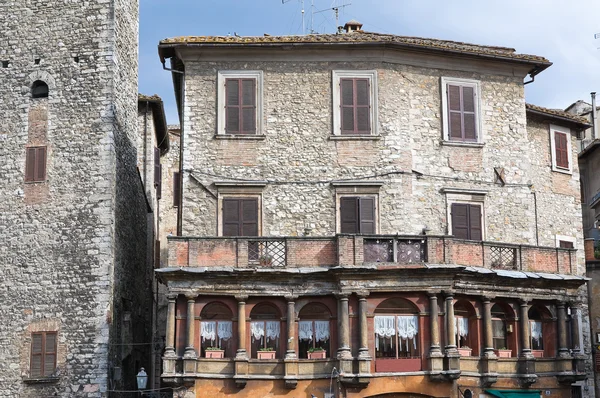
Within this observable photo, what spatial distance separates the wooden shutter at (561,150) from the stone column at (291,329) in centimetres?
1310

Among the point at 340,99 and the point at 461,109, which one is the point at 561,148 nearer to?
the point at 461,109

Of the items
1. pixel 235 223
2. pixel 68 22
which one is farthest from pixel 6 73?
pixel 235 223

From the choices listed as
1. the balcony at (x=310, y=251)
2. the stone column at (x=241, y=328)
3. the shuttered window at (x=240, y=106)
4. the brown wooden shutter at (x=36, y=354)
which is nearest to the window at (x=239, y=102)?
the shuttered window at (x=240, y=106)

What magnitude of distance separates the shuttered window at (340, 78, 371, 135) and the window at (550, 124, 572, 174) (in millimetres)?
8633

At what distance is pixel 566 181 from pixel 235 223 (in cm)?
1361

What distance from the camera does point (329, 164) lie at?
31.3m

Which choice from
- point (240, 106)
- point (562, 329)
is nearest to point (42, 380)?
point (240, 106)

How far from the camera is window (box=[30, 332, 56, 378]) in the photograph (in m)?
30.3

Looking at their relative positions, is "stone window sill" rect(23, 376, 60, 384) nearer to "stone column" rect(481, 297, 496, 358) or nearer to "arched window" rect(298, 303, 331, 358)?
"arched window" rect(298, 303, 331, 358)

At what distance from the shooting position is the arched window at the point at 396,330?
2906 cm

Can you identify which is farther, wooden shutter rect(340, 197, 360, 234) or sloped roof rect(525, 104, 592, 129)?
sloped roof rect(525, 104, 592, 129)

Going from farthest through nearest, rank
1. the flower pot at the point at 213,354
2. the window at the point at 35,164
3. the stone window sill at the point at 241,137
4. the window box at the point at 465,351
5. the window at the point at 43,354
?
the window at the point at 35,164 → the stone window sill at the point at 241,137 → the window at the point at 43,354 → the window box at the point at 465,351 → the flower pot at the point at 213,354

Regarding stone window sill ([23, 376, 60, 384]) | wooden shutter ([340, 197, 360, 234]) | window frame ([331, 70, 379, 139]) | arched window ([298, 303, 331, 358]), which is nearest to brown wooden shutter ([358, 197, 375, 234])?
wooden shutter ([340, 197, 360, 234])

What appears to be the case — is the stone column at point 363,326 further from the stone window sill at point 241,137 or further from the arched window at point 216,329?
the stone window sill at point 241,137
